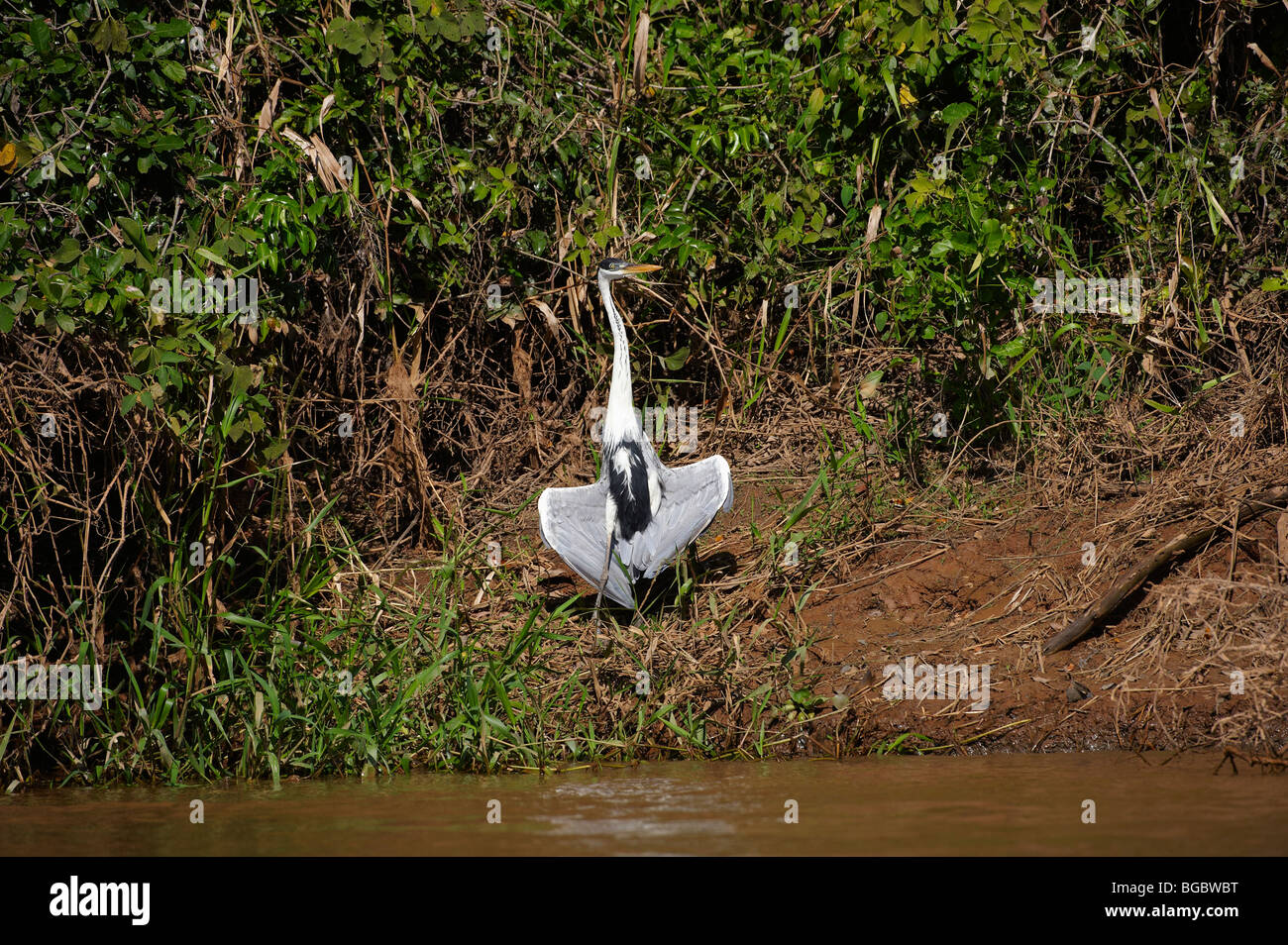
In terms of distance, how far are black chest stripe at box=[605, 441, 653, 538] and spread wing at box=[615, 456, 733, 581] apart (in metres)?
0.05

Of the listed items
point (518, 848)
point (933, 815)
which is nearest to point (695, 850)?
point (518, 848)

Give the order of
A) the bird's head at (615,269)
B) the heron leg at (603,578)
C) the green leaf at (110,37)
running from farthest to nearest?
1. the bird's head at (615,269)
2. the heron leg at (603,578)
3. the green leaf at (110,37)

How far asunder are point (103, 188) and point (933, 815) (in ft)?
14.5

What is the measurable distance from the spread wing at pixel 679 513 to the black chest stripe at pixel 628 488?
52 millimetres
